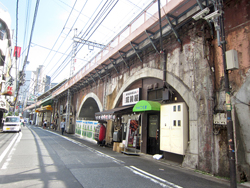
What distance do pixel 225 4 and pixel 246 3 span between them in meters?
0.84

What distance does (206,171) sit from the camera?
6.99 meters

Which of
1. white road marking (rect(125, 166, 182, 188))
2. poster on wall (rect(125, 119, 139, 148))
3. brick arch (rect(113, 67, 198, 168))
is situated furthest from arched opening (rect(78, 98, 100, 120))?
white road marking (rect(125, 166, 182, 188))

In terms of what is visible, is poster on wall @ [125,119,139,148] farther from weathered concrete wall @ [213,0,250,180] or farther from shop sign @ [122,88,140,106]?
weathered concrete wall @ [213,0,250,180]

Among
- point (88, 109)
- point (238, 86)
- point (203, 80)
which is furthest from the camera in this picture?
point (88, 109)

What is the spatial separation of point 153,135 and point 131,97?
372cm

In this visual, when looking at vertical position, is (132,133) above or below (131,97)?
below

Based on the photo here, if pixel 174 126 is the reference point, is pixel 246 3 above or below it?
above

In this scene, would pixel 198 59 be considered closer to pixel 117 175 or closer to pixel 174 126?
pixel 174 126

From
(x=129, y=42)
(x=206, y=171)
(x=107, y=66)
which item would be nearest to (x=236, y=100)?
(x=206, y=171)

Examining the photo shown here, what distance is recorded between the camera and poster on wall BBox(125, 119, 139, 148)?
1198cm

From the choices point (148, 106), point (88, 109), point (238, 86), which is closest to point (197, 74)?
point (238, 86)

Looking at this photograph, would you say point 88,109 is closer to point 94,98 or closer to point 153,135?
point 94,98

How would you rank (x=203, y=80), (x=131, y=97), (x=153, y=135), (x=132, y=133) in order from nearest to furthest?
(x=203, y=80) → (x=153, y=135) → (x=132, y=133) → (x=131, y=97)

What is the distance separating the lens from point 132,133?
12.2 metres
